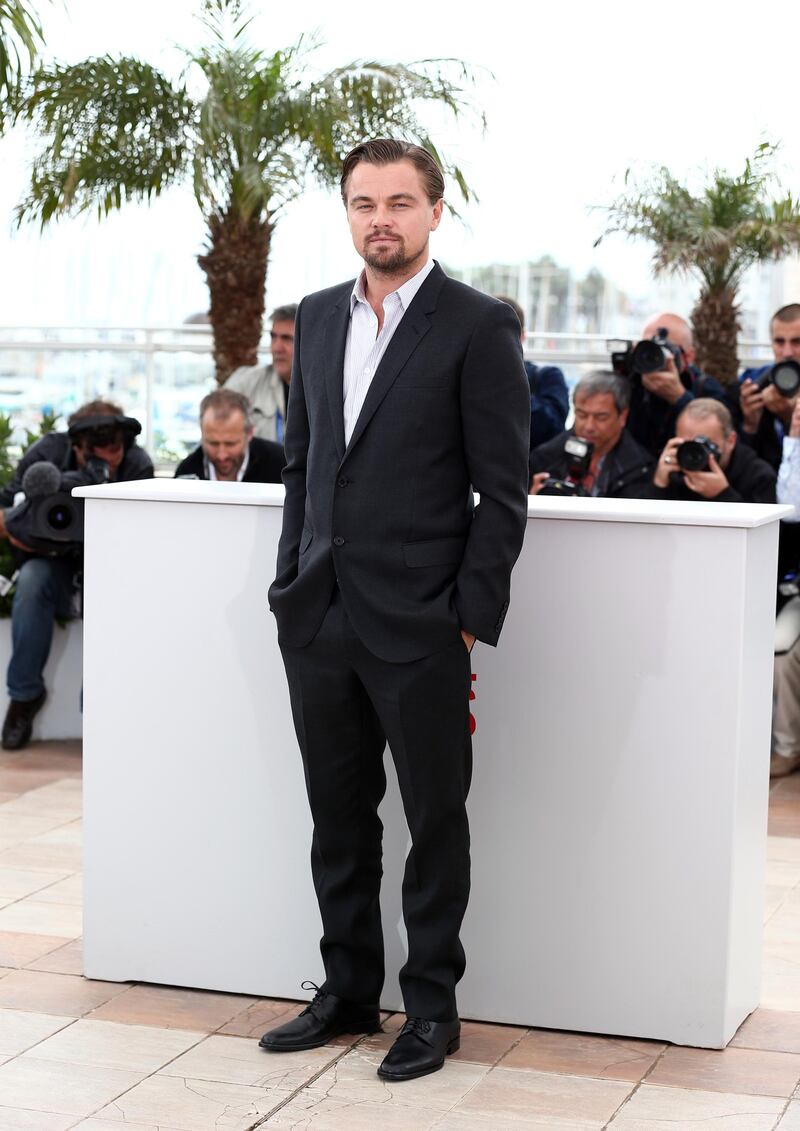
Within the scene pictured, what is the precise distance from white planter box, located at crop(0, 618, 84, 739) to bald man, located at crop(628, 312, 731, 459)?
2255 mm

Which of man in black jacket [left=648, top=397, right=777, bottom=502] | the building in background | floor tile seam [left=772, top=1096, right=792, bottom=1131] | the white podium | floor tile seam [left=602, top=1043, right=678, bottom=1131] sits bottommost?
floor tile seam [left=772, top=1096, right=792, bottom=1131]

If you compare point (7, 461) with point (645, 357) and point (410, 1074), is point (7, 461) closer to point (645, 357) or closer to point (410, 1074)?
point (645, 357)

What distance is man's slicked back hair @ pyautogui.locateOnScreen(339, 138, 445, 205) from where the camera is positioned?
9.21ft

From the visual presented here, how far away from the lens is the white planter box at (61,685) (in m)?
5.88

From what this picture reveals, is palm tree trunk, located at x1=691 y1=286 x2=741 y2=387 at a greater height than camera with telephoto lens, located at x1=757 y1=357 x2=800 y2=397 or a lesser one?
greater

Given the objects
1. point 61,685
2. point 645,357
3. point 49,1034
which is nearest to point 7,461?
point 61,685

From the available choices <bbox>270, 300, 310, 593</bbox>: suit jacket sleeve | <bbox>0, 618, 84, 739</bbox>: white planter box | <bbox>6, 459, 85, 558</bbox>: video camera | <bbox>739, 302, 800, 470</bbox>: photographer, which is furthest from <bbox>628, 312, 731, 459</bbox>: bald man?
<bbox>270, 300, 310, 593</bbox>: suit jacket sleeve

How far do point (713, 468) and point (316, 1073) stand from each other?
2.58m

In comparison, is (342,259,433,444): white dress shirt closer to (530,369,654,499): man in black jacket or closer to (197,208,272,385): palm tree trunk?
(530,369,654,499): man in black jacket

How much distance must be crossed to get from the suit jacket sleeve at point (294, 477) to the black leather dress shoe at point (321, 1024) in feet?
2.75

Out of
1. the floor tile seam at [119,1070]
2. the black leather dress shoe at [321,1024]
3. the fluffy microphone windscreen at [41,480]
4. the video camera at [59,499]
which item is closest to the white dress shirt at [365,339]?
the black leather dress shoe at [321,1024]

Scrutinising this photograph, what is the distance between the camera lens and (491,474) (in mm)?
2766

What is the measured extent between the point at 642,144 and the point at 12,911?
7.89 m

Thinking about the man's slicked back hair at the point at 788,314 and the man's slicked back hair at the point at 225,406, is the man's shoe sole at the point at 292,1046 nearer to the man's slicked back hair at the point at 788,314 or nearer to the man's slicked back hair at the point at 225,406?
the man's slicked back hair at the point at 225,406
